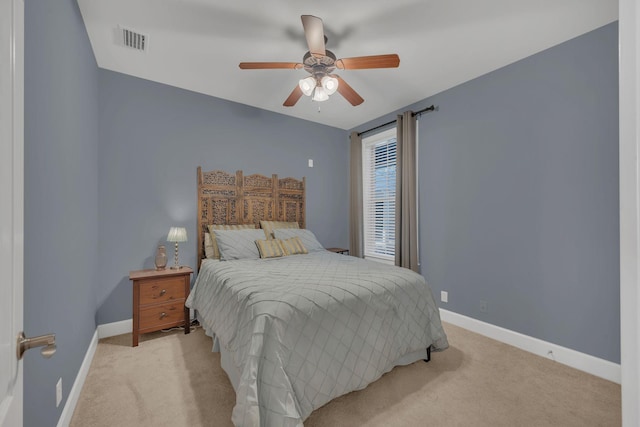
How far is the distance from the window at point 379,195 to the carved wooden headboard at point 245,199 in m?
1.06

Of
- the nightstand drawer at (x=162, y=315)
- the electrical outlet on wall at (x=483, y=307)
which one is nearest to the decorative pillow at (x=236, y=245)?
the nightstand drawer at (x=162, y=315)

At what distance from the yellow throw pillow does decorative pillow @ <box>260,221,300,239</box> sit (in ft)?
1.02

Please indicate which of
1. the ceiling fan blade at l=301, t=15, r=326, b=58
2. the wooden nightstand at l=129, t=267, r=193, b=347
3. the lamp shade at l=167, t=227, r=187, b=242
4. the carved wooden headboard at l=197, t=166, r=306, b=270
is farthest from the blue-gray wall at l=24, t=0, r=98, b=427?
the ceiling fan blade at l=301, t=15, r=326, b=58

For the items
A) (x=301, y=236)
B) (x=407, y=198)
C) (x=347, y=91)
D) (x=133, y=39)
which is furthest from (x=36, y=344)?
(x=407, y=198)

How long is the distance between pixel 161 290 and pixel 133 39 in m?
2.28

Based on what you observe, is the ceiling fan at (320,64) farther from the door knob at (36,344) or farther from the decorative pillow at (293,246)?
the door knob at (36,344)

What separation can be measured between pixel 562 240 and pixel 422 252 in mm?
1403

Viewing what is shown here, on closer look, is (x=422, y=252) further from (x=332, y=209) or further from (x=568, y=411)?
(x=568, y=411)

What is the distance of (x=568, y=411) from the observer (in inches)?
70.1

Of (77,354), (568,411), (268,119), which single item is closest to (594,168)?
(568,411)

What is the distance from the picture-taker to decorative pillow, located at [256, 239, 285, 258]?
3.11 metres

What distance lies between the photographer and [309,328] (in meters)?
1.64

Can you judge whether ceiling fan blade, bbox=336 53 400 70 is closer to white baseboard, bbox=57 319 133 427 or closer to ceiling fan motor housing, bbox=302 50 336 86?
ceiling fan motor housing, bbox=302 50 336 86

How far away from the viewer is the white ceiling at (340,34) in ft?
6.68
